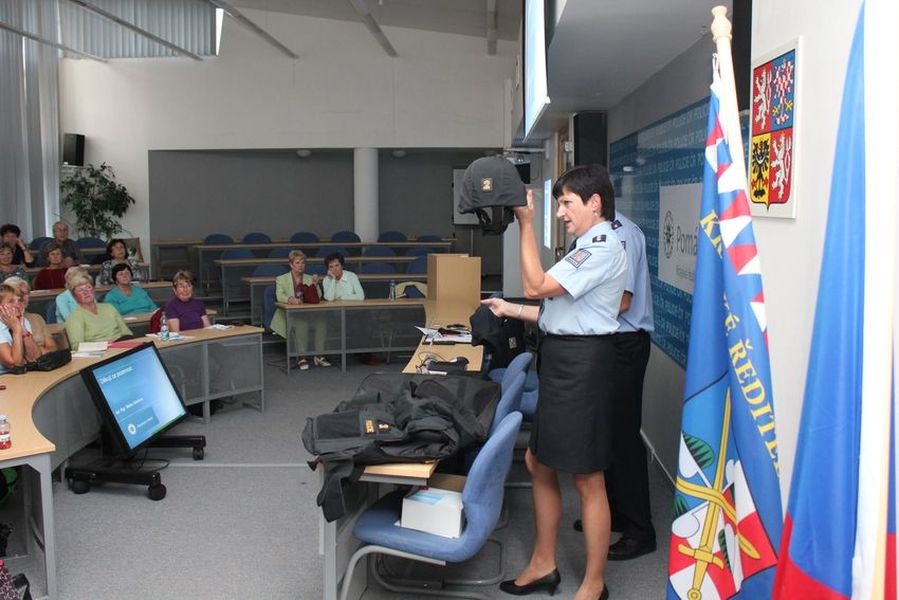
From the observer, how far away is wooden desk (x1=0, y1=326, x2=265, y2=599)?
3295mm

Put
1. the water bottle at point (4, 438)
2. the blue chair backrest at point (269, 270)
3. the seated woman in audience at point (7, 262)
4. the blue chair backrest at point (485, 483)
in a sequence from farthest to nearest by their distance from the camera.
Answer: the blue chair backrest at point (269, 270)
the seated woman in audience at point (7, 262)
the water bottle at point (4, 438)
the blue chair backrest at point (485, 483)

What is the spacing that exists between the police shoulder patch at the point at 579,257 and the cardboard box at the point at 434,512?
0.95m

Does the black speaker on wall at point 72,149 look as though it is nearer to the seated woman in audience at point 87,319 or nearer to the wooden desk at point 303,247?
the wooden desk at point 303,247

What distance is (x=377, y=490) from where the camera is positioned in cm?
353

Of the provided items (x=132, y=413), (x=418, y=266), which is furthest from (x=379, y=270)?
(x=132, y=413)

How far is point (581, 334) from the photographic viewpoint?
118 inches

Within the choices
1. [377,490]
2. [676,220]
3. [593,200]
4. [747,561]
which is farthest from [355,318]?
[747,561]

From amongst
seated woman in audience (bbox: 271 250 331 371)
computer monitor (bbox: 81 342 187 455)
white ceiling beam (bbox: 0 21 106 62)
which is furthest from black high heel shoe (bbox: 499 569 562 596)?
white ceiling beam (bbox: 0 21 106 62)

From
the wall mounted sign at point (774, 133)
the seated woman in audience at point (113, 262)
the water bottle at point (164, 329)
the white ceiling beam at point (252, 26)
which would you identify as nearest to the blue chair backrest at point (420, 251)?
the white ceiling beam at point (252, 26)

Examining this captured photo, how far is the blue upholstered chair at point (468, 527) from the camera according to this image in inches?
114

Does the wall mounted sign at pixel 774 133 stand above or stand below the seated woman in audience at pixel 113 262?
above

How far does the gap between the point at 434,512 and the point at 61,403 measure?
278 centimetres

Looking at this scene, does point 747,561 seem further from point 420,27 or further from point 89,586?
point 420,27

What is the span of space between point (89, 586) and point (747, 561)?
2.88m
